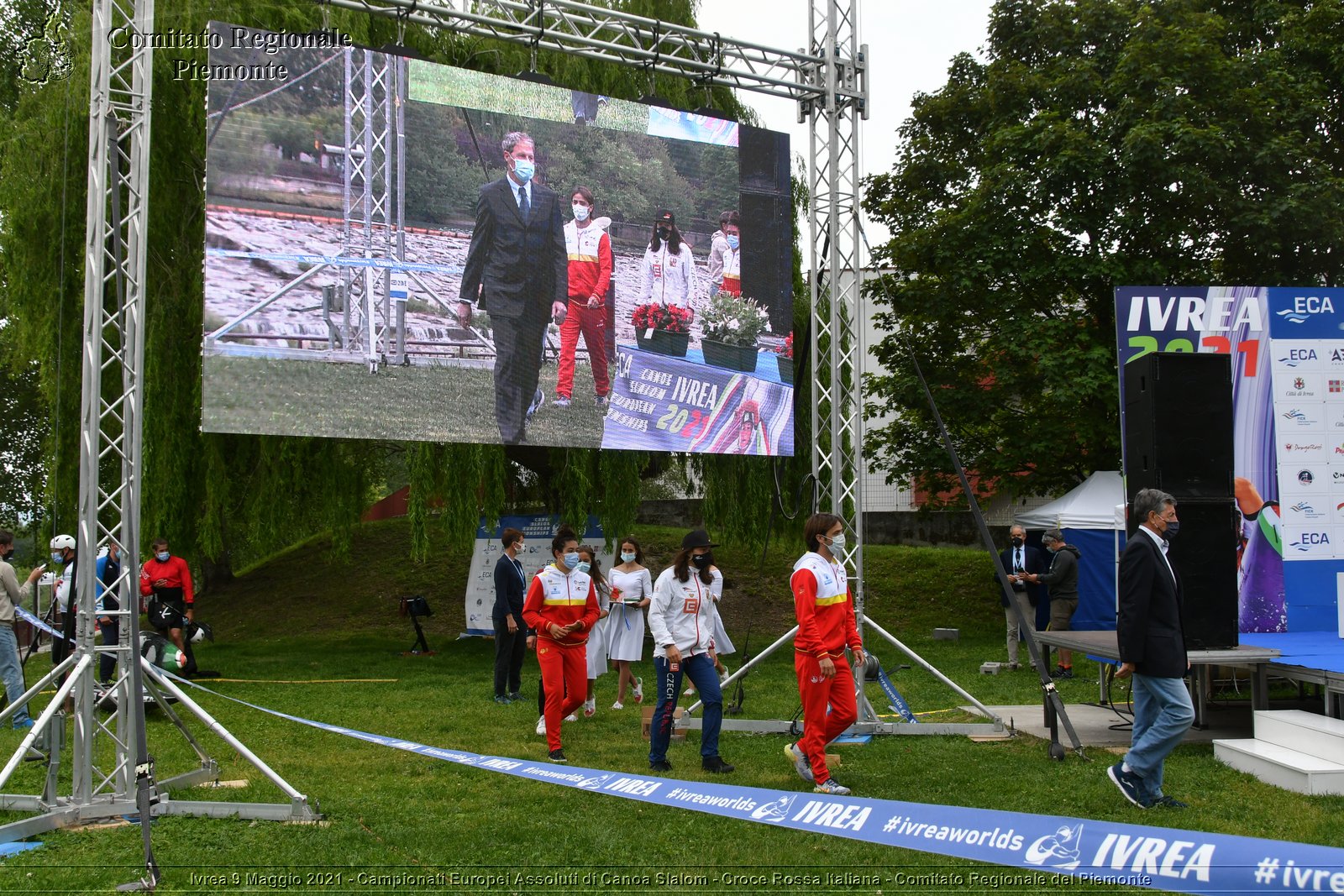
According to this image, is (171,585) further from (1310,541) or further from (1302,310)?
(1302,310)

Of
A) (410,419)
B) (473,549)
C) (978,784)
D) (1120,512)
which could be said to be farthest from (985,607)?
(978,784)

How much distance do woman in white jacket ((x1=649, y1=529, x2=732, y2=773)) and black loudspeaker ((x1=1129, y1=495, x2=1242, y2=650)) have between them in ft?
12.2

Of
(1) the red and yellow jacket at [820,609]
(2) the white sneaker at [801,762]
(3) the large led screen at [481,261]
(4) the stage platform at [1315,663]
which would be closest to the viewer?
(1) the red and yellow jacket at [820,609]

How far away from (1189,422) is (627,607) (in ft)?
17.3

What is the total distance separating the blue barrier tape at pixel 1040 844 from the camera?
3.77 m

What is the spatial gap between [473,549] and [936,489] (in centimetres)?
794

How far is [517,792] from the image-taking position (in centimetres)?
705

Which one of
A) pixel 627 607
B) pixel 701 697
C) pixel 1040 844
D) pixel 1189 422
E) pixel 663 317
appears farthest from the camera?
pixel 663 317

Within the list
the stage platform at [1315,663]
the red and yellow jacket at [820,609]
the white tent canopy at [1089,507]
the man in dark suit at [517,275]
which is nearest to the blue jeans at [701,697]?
the red and yellow jacket at [820,609]

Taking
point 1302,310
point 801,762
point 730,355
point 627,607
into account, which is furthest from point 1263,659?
point 730,355

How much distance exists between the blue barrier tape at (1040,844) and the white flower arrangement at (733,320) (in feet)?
26.1

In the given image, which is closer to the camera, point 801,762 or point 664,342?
Result: point 801,762

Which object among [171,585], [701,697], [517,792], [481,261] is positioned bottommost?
[517,792]

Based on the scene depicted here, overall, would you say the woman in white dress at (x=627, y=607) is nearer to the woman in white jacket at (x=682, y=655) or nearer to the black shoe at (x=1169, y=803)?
the woman in white jacket at (x=682, y=655)
